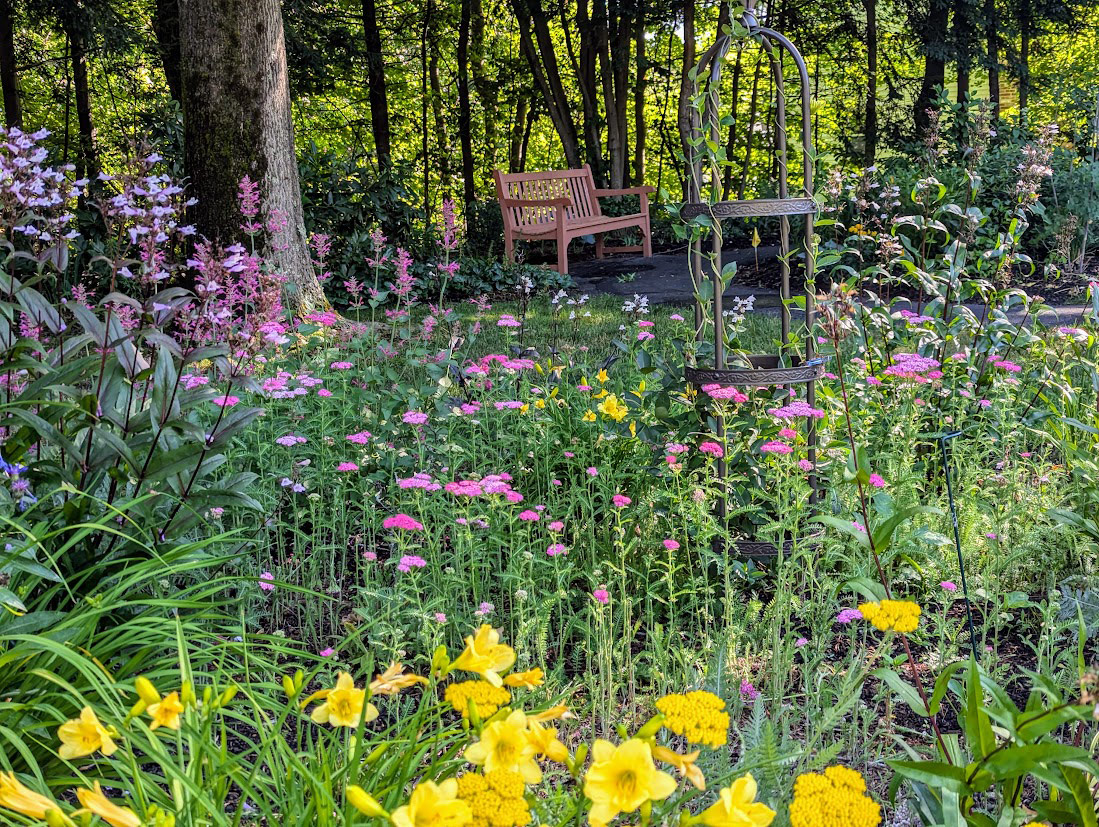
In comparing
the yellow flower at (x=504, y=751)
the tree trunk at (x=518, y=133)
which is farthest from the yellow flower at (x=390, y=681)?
the tree trunk at (x=518, y=133)

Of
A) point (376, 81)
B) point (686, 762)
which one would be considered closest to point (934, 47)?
point (376, 81)

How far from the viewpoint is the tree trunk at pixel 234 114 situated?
621 centimetres

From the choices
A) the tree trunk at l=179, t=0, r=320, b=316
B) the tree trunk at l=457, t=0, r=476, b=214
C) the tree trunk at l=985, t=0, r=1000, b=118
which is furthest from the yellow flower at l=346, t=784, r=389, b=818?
the tree trunk at l=457, t=0, r=476, b=214

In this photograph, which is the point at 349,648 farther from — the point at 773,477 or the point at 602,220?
the point at 602,220

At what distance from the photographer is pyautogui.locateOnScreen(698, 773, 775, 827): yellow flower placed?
0.86 metres

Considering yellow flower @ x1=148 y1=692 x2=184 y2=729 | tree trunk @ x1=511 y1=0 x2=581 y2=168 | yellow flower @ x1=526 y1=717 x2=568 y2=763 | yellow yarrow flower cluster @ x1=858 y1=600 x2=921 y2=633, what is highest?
tree trunk @ x1=511 y1=0 x2=581 y2=168

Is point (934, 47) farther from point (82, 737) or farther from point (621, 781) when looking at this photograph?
point (82, 737)

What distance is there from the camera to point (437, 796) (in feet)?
2.77

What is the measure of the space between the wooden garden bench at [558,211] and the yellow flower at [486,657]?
882 cm

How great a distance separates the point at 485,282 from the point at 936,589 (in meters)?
7.00

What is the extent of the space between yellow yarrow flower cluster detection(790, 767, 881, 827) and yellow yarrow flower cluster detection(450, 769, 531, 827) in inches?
10.7

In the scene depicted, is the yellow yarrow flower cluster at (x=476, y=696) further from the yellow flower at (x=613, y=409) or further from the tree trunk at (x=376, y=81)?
the tree trunk at (x=376, y=81)

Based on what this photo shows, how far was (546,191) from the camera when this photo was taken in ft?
39.3

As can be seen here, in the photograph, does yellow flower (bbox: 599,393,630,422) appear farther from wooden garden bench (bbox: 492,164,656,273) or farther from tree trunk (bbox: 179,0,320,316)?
wooden garden bench (bbox: 492,164,656,273)
